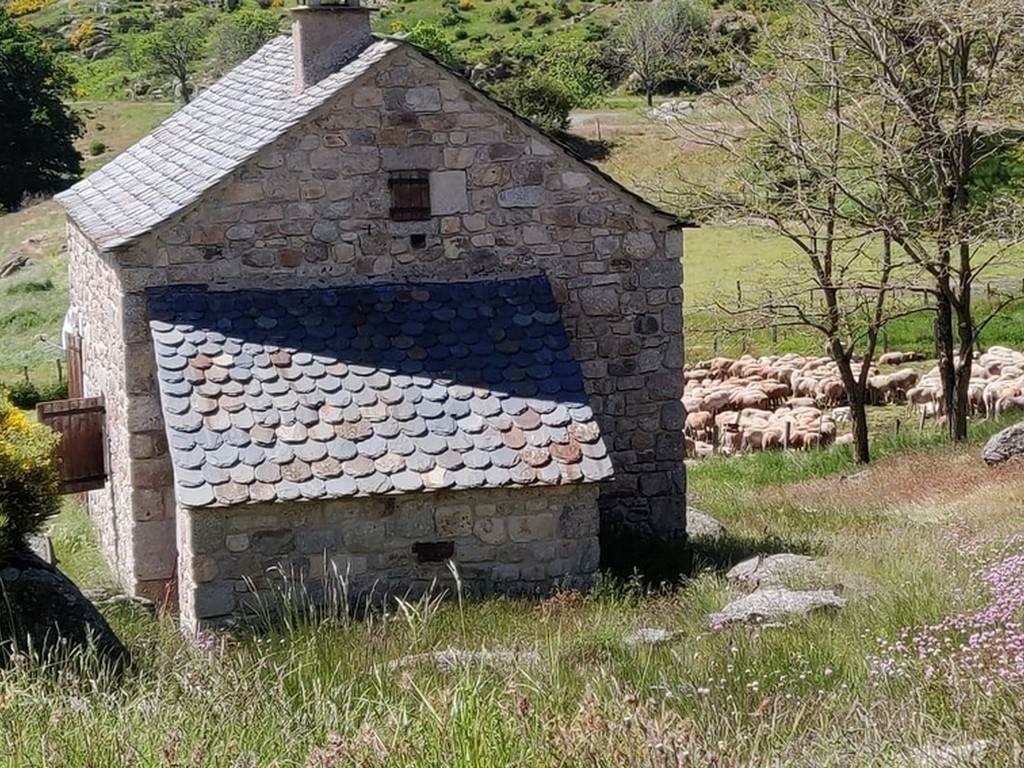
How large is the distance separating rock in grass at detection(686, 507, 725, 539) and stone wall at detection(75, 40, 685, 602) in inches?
14.2

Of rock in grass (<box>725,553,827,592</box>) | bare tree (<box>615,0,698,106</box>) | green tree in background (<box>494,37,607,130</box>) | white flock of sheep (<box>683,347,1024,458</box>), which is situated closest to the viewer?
rock in grass (<box>725,553,827,592</box>)

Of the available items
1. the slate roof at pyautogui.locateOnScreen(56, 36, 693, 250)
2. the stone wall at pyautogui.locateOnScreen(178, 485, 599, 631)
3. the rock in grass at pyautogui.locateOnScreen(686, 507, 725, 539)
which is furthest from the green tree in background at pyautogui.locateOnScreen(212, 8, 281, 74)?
the stone wall at pyautogui.locateOnScreen(178, 485, 599, 631)

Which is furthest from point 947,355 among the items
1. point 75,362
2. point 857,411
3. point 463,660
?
point 463,660

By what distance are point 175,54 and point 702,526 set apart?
7087cm

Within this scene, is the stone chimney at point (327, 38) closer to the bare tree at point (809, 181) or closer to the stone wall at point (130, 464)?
the stone wall at point (130, 464)

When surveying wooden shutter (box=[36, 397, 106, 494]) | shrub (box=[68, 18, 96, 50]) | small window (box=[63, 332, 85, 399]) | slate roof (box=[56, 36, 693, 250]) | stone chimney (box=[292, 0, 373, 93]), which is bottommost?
wooden shutter (box=[36, 397, 106, 494])

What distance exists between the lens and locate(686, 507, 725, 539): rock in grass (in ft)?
48.4

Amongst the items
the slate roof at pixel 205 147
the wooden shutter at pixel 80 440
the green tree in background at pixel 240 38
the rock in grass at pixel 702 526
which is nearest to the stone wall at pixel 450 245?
Result: the slate roof at pixel 205 147

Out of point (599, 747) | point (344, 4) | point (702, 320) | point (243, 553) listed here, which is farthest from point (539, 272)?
point (702, 320)

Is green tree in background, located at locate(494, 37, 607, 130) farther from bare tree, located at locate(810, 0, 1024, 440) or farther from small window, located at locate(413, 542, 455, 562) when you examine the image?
small window, located at locate(413, 542, 455, 562)

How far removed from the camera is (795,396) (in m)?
28.2

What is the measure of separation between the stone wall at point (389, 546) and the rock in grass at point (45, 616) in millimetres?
2541

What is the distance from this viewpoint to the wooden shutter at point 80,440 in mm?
14367

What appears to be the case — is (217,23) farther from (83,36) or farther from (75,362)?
(75,362)
